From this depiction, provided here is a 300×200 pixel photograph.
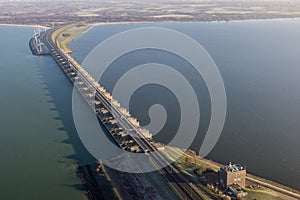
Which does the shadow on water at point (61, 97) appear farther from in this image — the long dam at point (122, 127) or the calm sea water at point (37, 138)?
the long dam at point (122, 127)

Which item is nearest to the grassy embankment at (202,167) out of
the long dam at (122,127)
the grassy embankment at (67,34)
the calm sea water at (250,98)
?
the long dam at (122,127)

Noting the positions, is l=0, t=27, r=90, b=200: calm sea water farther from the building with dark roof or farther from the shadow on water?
the building with dark roof

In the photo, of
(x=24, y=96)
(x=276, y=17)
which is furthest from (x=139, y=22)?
(x=24, y=96)

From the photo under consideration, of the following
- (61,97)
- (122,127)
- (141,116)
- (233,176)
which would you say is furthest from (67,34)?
(233,176)

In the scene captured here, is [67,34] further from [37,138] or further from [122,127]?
[122,127]

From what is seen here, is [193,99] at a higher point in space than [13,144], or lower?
higher

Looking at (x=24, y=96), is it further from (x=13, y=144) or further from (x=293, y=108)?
(x=293, y=108)
